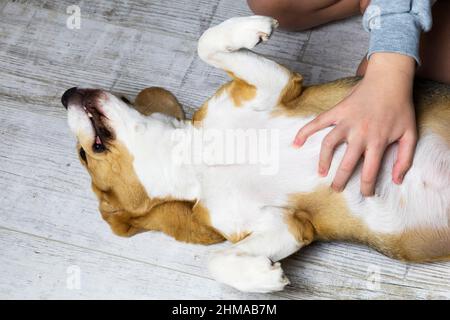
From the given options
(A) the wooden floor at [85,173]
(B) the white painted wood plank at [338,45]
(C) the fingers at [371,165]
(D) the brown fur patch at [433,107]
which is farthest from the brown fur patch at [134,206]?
(B) the white painted wood plank at [338,45]

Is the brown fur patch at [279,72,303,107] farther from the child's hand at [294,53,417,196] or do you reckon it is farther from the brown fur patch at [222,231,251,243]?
the brown fur patch at [222,231,251,243]

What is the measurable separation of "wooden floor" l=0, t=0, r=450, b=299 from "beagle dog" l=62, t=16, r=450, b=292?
0.16 m

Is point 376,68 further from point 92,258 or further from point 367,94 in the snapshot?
point 92,258

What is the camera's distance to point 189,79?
2252 mm

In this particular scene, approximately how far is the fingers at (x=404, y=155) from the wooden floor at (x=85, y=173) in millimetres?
379

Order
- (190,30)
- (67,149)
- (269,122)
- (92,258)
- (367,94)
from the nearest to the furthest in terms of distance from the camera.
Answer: (367,94) → (269,122) → (92,258) → (67,149) → (190,30)

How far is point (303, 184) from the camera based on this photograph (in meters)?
1.70

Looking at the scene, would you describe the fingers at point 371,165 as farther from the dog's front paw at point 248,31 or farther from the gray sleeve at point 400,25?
the dog's front paw at point 248,31

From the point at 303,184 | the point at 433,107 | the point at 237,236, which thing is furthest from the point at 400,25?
the point at 237,236

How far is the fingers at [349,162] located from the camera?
162 centimetres

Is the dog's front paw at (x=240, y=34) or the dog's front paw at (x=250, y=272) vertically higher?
the dog's front paw at (x=240, y=34)

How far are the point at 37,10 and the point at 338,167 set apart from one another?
1439 mm

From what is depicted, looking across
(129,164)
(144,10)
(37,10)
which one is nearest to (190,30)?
(144,10)

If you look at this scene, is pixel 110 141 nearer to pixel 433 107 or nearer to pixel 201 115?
pixel 201 115
